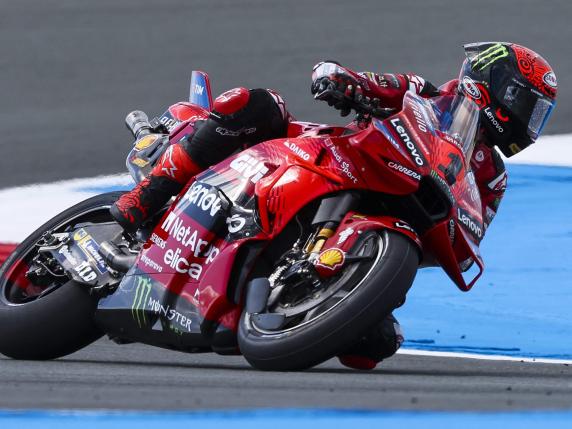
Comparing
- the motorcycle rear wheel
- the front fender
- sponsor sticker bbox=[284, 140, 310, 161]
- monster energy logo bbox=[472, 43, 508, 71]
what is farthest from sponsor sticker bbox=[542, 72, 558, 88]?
the motorcycle rear wheel

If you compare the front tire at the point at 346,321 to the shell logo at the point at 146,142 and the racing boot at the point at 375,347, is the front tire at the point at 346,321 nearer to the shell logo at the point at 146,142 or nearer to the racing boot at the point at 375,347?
the racing boot at the point at 375,347

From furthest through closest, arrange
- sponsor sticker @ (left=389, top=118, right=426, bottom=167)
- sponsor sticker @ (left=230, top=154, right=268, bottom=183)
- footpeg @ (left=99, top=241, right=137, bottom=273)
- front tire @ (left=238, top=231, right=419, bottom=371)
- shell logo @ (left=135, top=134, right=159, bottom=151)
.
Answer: shell logo @ (left=135, top=134, right=159, bottom=151)
footpeg @ (left=99, top=241, right=137, bottom=273)
sponsor sticker @ (left=230, top=154, right=268, bottom=183)
sponsor sticker @ (left=389, top=118, right=426, bottom=167)
front tire @ (left=238, top=231, right=419, bottom=371)

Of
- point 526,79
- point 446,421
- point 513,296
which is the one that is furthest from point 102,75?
point 446,421

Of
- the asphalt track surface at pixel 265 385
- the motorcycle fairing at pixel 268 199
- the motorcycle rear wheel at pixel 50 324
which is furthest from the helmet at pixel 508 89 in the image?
the motorcycle rear wheel at pixel 50 324

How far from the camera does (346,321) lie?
15.9 ft

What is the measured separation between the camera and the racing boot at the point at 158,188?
5836 mm

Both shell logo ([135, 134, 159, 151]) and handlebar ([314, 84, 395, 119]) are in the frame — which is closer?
handlebar ([314, 84, 395, 119])

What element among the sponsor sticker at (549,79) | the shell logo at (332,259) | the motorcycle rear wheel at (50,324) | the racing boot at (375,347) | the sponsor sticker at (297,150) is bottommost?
the racing boot at (375,347)

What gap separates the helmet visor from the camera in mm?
5621

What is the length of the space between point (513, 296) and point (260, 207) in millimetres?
2413

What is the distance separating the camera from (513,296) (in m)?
7.37

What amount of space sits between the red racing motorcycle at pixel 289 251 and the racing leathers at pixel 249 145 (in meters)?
0.10

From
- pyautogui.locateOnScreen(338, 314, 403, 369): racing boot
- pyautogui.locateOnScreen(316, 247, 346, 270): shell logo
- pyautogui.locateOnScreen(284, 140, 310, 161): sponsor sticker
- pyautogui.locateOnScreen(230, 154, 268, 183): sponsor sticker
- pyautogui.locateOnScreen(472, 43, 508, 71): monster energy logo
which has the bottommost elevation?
pyautogui.locateOnScreen(338, 314, 403, 369): racing boot

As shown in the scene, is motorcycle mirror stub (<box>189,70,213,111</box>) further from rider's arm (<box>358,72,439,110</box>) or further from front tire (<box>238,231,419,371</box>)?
front tire (<box>238,231,419,371</box>)
